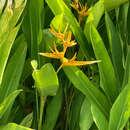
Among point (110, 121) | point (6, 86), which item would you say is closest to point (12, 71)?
point (6, 86)

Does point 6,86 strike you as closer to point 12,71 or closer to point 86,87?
point 12,71

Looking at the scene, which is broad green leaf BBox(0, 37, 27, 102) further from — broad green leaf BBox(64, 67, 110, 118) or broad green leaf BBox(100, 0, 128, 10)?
broad green leaf BBox(100, 0, 128, 10)

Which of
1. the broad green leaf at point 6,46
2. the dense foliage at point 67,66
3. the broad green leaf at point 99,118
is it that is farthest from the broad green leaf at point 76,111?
the broad green leaf at point 6,46

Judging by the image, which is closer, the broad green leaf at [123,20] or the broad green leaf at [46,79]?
the broad green leaf at [46,79]

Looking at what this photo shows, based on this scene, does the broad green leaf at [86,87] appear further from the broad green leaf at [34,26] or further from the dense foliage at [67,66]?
the broad green leaf at [34,26]

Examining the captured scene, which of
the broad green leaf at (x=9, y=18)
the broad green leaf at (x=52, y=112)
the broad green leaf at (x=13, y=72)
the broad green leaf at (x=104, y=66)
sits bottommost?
the broad green leaf at (x=52, y=112)

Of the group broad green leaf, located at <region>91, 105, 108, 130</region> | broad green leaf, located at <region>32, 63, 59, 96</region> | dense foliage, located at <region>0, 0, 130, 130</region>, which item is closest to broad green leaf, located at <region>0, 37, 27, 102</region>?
dense foliage, located at <region>0, 0, 130, 130</region>

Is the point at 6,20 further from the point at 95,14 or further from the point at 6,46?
the point at 95,14
